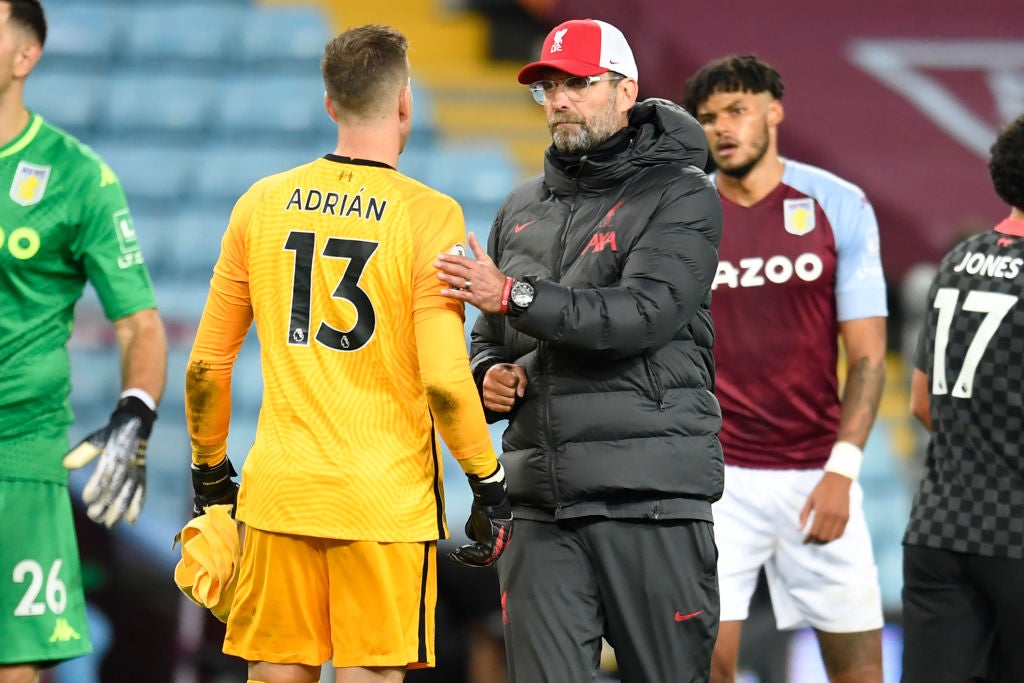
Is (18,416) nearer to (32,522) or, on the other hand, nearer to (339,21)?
(32,522)

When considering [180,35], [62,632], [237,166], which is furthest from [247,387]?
[62,632]

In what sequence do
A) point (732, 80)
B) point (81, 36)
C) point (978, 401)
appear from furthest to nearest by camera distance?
point (81, 36) < point (732, 80) < point (978, 401)

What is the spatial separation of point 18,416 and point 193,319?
3412mm

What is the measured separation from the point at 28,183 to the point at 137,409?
26.4 inches

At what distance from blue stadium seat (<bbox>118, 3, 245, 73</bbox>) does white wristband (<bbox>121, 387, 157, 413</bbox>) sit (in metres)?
7.38

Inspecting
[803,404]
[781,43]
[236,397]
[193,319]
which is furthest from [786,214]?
[781,43]

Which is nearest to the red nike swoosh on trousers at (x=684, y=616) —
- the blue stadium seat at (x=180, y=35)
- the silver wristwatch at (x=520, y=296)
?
the silver wristwatch at (x=520, y=296)

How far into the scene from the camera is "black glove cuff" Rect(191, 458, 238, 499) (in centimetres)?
388

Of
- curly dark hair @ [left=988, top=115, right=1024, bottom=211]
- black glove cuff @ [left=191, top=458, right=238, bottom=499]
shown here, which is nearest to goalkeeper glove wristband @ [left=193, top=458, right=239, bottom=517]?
black glove cuff @ [left=191, top=458, right=238, bottom=499]

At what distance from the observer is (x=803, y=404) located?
488 centimetres

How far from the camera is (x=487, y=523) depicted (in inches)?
142

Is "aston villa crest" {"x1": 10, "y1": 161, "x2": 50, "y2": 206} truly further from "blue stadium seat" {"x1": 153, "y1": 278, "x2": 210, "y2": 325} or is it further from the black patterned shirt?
"blue stadium seat" {"x1": 153, "y1": 278, "x2": 210, "y2": 325}

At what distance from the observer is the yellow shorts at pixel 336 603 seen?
349 centimetres

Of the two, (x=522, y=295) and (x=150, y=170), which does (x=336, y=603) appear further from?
(x=150, y=170)
